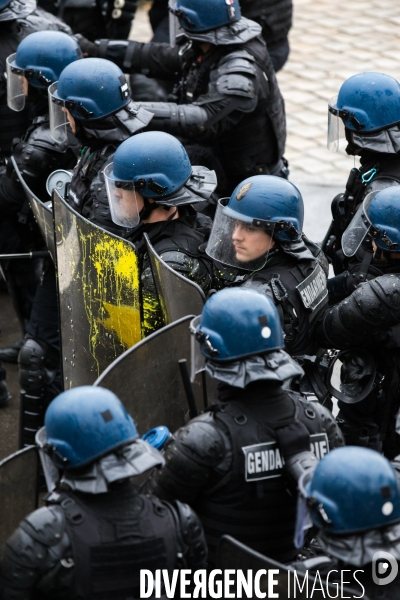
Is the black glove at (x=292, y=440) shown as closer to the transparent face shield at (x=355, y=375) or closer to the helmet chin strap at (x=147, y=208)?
the transparent face shield at (x=355, y=375)

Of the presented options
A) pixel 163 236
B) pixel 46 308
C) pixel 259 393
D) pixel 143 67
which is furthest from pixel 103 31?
pixel 259 393

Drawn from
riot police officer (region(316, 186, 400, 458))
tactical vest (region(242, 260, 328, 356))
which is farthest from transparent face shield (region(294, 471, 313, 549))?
riot police officer (region(316, 186, 400, 458))

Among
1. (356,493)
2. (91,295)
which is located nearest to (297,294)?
(91,295)

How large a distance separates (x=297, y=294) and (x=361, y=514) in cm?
127

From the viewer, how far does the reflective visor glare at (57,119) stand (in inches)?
187

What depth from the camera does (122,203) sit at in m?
4.11

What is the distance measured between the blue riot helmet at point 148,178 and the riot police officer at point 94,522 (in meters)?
1.45

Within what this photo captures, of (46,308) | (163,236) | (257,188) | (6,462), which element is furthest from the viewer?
(46,308)

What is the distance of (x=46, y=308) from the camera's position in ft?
15.9

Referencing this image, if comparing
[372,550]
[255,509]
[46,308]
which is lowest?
[46,308]

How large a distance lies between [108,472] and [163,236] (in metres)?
1.54

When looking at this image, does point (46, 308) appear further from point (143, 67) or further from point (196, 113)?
point (143, 67)

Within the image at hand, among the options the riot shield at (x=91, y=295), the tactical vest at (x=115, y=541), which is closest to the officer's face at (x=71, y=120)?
the riot shield at (x=91, y=295)

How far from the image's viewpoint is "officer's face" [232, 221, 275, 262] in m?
3.76
